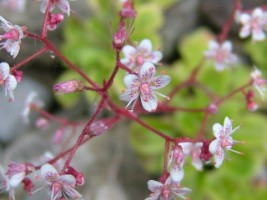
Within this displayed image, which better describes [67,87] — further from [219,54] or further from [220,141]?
[219,54]

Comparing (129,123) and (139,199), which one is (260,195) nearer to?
(139,199)

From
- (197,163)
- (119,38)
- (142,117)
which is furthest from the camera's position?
(142,117)

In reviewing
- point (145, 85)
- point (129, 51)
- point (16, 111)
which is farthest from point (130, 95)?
point (16, 111)

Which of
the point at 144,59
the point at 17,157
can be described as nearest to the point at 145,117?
the point at 17,157

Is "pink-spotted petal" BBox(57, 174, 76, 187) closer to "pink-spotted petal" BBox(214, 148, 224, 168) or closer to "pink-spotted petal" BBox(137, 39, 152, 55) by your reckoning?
"pink-spotted petal" BBox(214, 148, 224, 168)

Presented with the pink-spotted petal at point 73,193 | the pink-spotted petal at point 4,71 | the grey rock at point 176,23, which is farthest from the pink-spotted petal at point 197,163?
the grey rock at point 176,23

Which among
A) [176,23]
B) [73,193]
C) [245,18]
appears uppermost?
[176,23]

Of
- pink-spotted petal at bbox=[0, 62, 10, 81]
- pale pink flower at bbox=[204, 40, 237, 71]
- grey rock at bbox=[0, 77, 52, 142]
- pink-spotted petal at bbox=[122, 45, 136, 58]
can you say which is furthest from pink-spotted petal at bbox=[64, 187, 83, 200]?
grey rock at bbox=[0, 77, 52, 142]

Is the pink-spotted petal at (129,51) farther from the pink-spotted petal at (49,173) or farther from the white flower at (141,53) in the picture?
the pink-spotted petal at (49,173)
